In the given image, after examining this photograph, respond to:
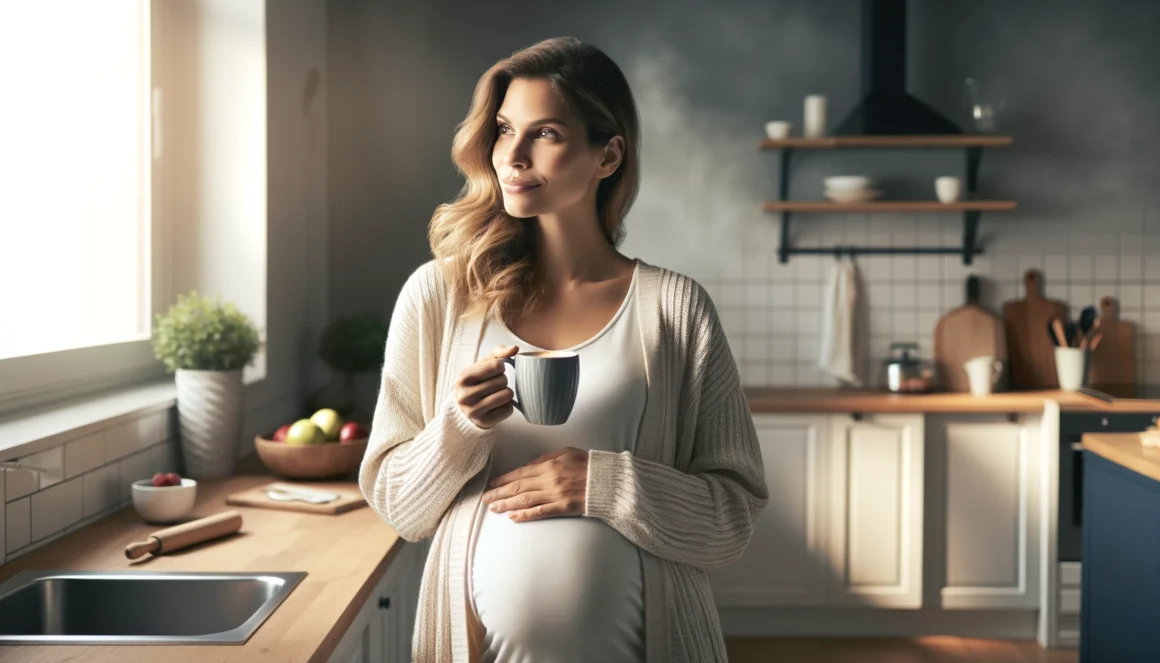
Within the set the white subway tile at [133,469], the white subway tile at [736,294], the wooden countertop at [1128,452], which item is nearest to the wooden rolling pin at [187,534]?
the white subway tile at [133,469]

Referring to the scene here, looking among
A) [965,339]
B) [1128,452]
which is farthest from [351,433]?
[965,339]

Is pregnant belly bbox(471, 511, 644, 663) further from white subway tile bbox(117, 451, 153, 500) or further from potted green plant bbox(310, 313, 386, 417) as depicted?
potted green plant bbox(310, 313, 386, 417)

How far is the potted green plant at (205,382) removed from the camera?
2.45m

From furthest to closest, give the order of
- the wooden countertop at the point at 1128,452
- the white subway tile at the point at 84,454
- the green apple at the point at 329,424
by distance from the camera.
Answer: the green apple at the point at 329,424
the wooden countertop at the point at 1128,452
the white subway tile at the point at 84,454

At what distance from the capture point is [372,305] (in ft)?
13.7

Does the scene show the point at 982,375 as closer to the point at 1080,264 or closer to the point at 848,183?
the point at 1080,264

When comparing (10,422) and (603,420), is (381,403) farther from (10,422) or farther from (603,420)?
(10,422)

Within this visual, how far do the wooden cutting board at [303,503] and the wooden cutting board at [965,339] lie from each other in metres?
2.68

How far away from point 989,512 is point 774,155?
158 cm

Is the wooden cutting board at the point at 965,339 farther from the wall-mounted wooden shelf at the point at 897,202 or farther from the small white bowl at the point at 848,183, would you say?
the small white bowl at the point at 848,183

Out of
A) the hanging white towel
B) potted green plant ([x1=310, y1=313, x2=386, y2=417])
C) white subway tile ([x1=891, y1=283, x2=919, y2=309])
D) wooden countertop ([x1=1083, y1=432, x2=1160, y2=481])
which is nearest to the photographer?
wooden countertop ([x1=1083, y1=432, x2=1160, y2=481])

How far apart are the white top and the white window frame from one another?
123 cm

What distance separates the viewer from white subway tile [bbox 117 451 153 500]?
86.4 inches

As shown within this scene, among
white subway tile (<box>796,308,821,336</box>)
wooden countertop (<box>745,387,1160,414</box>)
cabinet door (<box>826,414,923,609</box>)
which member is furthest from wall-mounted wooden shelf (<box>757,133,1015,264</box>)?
cabinet door (<box>826,414,923,609</box>)
